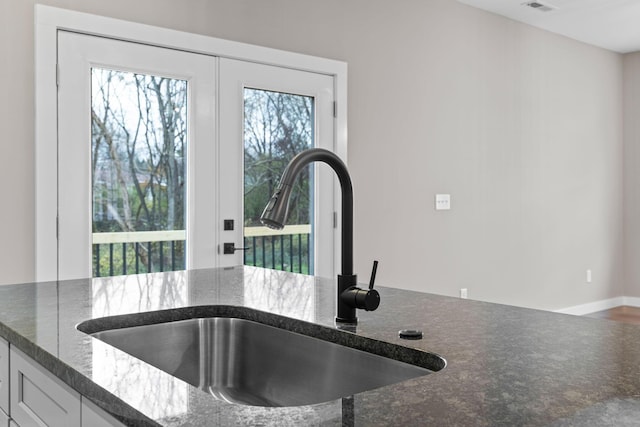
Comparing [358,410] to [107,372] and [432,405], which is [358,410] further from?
[107,372]

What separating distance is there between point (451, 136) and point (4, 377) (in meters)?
4.04

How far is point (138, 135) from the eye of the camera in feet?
10.8

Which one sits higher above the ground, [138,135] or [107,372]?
[138,135]

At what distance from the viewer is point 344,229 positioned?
4.47 feet

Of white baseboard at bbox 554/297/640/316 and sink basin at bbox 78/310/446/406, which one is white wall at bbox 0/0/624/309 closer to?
white baseboard at bbox 554/297/640/316

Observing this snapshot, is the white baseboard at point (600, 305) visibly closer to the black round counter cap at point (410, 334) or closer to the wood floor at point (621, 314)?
the wood floor at point (621, 314)

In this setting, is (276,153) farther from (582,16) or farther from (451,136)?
(582,16)

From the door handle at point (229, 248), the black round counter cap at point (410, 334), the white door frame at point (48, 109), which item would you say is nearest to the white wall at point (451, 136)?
the white door frame at point (48, 109)

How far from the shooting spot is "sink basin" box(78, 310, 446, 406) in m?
1.23

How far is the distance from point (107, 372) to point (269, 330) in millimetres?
538

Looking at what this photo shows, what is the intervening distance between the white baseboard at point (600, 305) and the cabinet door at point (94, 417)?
18.6ft

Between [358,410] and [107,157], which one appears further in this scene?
[107,157]

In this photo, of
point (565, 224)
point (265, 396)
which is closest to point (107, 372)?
point (265, 396)

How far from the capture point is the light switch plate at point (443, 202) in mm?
4793
